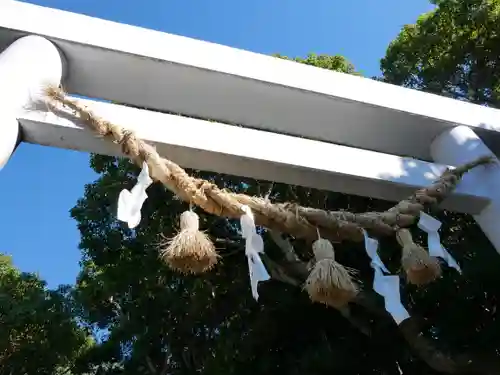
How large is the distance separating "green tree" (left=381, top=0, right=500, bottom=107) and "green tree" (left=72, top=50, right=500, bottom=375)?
76 centimetres

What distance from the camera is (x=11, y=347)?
9.38 metres

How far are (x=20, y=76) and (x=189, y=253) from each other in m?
0.65

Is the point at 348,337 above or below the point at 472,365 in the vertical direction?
above

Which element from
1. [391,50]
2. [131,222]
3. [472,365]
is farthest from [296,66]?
[391,50]

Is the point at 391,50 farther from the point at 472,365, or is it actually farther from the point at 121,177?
the point at 472,365

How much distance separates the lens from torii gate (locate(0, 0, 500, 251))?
60.9 inches

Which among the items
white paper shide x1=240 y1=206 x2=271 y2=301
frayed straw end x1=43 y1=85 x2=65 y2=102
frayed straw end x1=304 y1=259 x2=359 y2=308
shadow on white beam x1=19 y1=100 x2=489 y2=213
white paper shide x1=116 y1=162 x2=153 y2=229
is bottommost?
frayed straw end x1=304 y1=259 x2=359 y2=308

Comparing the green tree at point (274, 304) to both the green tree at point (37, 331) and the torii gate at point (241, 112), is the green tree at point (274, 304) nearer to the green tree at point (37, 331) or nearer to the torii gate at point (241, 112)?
the torii gate at point (241, 112)

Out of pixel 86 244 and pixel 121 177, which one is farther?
pixel 86 244

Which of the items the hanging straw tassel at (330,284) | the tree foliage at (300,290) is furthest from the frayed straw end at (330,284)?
the tree foliage at (300,290)

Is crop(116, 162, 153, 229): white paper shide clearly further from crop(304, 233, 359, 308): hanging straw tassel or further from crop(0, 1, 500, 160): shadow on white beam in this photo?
crop(0, 1, 500, 160): shadow on white beam

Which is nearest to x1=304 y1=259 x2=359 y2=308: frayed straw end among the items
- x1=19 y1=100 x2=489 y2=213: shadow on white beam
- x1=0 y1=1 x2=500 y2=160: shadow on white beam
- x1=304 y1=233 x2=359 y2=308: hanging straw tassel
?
x1=304 y1=233 x2=359 y2=308: hanging straw tassel

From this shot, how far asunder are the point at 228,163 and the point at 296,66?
498 millimetres

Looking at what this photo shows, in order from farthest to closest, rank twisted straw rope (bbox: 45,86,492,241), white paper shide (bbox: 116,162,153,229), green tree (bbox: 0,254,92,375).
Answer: green tree (bbox: 0,254,92,375), twisted straw rope (bbox: 45,86,492,241), white paper shide (bbox: 116,162,153,229)
